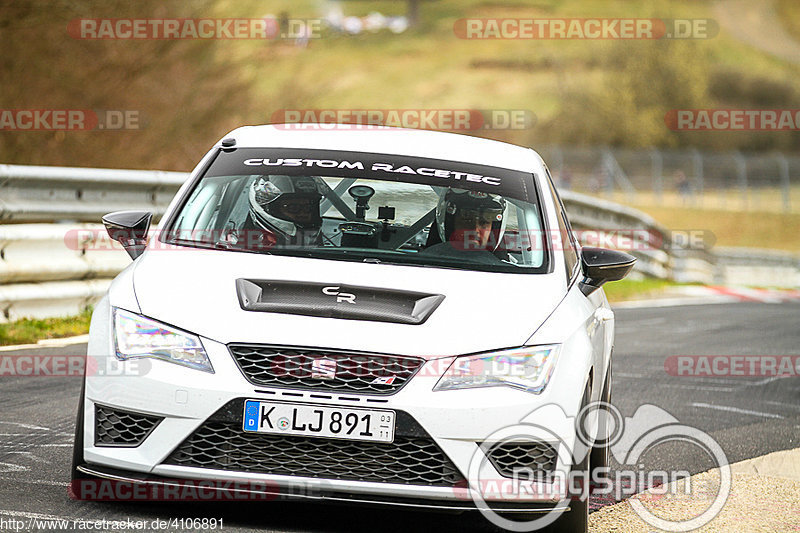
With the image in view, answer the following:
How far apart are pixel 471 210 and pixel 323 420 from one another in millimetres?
1770

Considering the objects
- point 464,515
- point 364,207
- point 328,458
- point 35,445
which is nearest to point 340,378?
point 328,458

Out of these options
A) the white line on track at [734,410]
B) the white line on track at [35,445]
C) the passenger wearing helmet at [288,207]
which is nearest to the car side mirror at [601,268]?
the passenger wearing helmet at [288,207]

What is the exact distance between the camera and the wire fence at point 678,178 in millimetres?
53281

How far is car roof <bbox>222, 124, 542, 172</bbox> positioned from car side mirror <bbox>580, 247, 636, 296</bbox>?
2.05 feet

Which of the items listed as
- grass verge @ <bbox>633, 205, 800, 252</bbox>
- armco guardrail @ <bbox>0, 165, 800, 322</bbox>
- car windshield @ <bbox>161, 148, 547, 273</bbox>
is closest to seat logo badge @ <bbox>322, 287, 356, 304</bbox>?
car windshield @ <bbox>161, 148, 547, 273</bbox>

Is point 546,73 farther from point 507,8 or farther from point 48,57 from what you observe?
point 48,57

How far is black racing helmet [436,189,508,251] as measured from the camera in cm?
603

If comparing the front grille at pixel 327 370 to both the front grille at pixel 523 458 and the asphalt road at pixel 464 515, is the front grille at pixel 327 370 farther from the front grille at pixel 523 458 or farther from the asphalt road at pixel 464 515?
the asphalt road at pixel 464 515

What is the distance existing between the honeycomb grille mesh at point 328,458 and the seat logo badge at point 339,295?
554 mm

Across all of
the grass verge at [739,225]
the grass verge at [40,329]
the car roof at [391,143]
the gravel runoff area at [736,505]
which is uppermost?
the grass verge at [739,225]

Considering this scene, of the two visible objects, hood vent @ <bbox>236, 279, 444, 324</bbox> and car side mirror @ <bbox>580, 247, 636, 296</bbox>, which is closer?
hood vent @ <bbox>236, 279, 444, 324</bbox>

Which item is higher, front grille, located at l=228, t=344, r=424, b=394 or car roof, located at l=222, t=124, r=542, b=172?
car roof, located at l=222, t=124, r=542, b=172

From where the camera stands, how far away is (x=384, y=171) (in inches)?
243

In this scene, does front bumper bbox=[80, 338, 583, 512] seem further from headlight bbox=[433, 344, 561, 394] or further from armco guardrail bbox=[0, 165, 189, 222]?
armco guardrail bbox=[0, 165, 189, 222]
